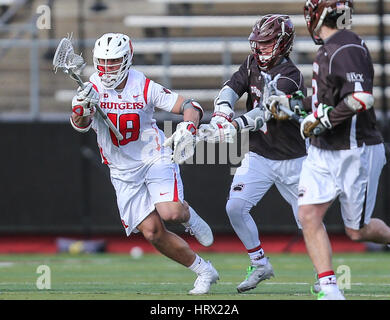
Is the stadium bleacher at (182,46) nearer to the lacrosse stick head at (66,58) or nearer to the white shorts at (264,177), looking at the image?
the white shorts at (264,177)

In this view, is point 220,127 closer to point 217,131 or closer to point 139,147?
point 217,131

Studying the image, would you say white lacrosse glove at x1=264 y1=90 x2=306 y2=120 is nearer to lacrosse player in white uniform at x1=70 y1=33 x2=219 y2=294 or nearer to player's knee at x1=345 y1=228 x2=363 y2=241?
lacrosse player in white uniform at x1=70 y1=33 x2=219 y2=294

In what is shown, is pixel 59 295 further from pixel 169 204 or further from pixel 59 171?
pixel 59 171

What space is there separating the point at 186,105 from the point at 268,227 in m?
5.42

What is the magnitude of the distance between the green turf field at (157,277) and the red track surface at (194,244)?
0.40 meters

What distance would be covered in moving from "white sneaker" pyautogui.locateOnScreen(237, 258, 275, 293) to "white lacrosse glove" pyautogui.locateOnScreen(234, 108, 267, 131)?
1.11m

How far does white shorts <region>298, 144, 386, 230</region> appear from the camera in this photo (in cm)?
631

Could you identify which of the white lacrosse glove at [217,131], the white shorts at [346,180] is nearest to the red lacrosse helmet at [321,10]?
the white shorts at [346,180]

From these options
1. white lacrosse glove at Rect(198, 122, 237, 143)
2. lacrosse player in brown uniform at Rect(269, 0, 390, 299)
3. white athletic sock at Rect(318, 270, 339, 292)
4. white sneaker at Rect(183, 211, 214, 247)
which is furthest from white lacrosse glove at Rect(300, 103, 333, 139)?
white sneaker at Rect(183, 211, 214, 247)

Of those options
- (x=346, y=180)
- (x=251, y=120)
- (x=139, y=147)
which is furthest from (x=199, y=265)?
(x=346, y=180)

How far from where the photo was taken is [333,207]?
12.6m

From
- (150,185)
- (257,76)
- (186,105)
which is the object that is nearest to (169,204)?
(150,185)

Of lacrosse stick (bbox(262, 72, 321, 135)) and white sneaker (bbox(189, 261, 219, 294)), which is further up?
lacrosse stick (bbox(262, 72, 321, 135))

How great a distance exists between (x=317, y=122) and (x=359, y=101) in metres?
0.33
